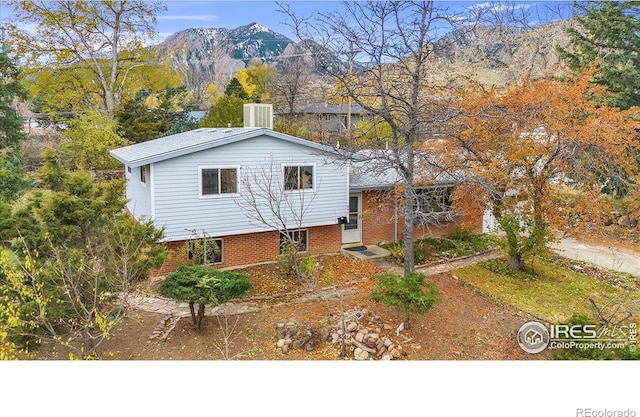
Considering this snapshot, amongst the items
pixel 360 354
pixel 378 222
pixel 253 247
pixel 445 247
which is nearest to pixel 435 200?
pixel 445 247

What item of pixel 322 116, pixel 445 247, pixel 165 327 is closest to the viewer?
pixel 165 327

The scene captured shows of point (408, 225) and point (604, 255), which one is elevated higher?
point (408, 225)

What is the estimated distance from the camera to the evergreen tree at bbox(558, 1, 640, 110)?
11.9 meters

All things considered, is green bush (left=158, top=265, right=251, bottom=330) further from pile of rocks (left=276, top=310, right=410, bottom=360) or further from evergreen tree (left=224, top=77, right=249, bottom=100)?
evergreen tree (left=224, top=77, right=249, bottom=100)

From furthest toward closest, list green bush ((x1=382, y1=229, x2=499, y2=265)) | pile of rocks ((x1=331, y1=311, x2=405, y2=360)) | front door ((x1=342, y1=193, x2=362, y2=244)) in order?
front door ((x1=342, y1=193, x2=362, y2=244))
green bush ((x1=382, y1=229, x2=499, y2=265))
pile of rocks ((x1=331, y1=311, x2=405, y2=360))

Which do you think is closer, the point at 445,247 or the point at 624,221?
the point at 445,247

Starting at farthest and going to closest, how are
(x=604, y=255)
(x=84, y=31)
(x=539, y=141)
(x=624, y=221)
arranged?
(x=84, y=31) < (x=624, y=221) < (x=604, y=255) < (x=539, y=141)

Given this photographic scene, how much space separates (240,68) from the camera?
2631cm

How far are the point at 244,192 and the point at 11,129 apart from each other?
729cm

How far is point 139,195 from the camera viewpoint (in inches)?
409

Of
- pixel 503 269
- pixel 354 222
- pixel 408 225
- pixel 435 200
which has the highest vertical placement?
pixel 435 200

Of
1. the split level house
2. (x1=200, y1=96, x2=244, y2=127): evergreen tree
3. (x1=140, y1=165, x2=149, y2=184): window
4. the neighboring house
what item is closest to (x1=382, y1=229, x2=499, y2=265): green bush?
the split level house

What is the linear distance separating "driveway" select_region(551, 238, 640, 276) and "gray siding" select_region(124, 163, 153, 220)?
9193mm

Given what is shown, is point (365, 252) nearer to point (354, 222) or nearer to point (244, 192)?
point (354, 222)
